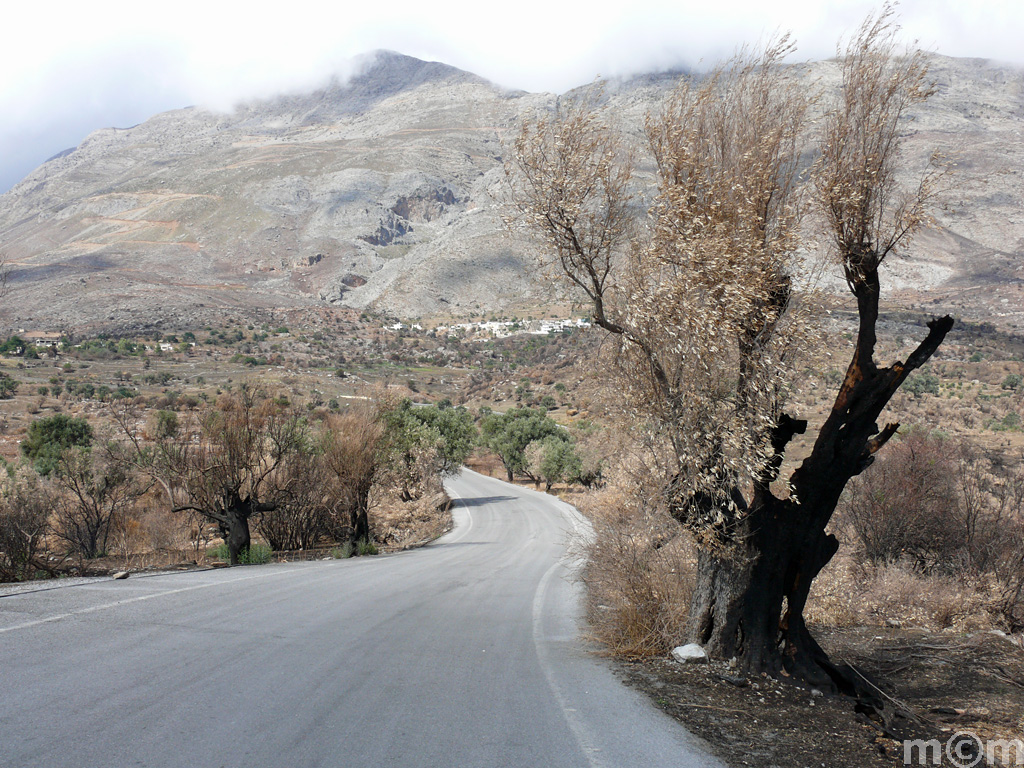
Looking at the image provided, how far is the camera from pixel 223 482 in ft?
59.0

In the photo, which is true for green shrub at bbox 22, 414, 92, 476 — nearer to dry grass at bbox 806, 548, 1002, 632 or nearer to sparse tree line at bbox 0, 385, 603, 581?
sparse tree line at bbox 0, 385, 603, 581

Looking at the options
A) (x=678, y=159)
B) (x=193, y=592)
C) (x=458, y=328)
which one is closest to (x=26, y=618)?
(x=193, y=592)

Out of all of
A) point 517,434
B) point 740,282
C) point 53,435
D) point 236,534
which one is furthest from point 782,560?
point 517,434

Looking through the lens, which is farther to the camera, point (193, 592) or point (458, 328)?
point (458, 328)

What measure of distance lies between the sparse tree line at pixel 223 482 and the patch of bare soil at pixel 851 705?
1318 cm

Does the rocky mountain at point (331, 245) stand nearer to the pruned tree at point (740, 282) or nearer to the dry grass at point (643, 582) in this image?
the dry grass at point (643, 582)

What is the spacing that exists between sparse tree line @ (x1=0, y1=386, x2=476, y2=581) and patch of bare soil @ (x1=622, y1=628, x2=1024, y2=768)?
43.3ft

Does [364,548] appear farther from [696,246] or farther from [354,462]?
[696,246]

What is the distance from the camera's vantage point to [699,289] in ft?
22.3

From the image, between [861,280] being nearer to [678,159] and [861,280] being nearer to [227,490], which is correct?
[678,159]

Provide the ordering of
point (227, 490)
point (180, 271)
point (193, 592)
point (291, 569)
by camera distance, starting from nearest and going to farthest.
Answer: point (193, 592)
point (291, 569)
point (227, 490)
point (180, 271)

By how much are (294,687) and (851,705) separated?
565 cm

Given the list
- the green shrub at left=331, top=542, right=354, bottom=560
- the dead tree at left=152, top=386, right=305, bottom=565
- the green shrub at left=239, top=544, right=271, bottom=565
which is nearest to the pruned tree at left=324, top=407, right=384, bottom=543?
the green shrub at left=331, top=542, right=354, bottom=560

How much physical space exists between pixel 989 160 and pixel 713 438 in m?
147
